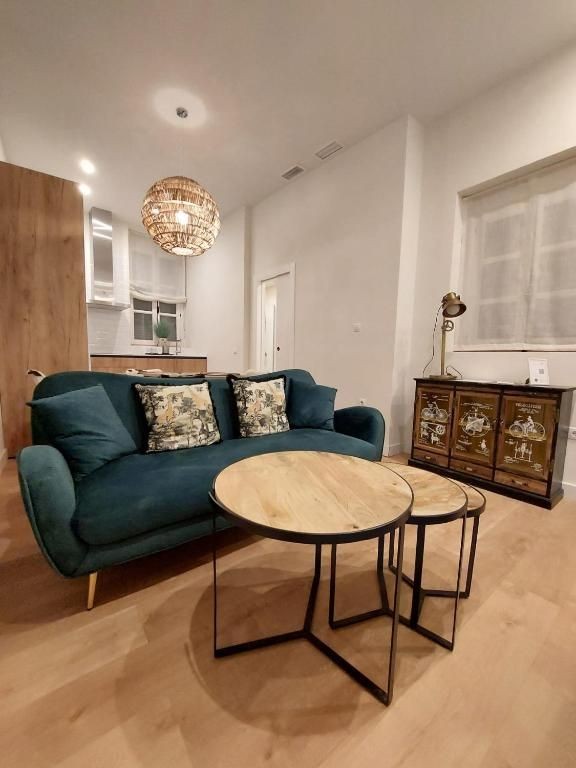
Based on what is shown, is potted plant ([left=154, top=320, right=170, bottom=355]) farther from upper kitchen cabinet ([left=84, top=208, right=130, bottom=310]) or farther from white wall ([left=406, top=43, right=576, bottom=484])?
white wall ([left=406, top=43, right=576, bottom=484])

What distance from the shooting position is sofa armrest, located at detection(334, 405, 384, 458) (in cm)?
222

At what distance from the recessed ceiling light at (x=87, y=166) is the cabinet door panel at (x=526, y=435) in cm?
529

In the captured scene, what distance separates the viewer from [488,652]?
1102 millimetres

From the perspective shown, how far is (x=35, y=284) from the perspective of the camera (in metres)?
2.90

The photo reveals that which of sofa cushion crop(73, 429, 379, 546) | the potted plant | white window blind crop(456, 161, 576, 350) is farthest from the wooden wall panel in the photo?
white window blind crop(456, 161, 576, 350)

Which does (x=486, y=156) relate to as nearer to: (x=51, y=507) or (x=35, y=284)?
(x=51, y=507)

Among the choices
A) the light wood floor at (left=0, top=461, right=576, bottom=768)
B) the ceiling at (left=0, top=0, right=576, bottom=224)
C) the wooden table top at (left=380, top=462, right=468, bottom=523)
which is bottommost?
the light wood floor at (left=0, top=461, right=576, bottom=768)

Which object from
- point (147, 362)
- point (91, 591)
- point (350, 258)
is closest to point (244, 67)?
point (350, 258)

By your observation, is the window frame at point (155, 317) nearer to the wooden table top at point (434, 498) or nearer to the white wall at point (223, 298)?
the white wall at point (223, 298)

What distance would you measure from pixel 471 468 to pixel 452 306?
1.37 m

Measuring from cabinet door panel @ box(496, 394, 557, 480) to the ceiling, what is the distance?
8.60ft

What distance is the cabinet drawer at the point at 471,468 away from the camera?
2.51 meters

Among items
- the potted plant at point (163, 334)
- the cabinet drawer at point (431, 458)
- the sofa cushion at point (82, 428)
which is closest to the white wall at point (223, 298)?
the potted plant at point (163, 334)

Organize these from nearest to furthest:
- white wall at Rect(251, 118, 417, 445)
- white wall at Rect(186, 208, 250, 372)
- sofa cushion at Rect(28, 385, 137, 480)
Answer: sofa cushion at Rect(28, 385, 137, 480) → white wall at Rect(251, 118, 417, 445) → white wall at Rect(186, 208, 250, 372)
